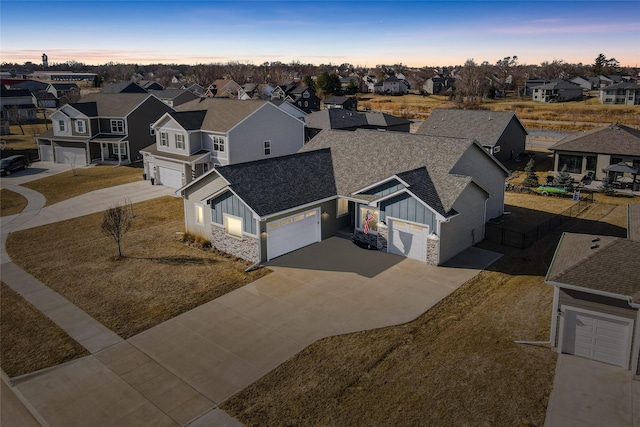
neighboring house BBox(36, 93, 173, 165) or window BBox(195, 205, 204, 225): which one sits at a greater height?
neighboring house BBox(36, 93, 173, 165)

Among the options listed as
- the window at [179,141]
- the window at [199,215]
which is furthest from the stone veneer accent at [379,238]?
the window at [179,141]

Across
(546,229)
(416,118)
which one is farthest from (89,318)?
(416,118)

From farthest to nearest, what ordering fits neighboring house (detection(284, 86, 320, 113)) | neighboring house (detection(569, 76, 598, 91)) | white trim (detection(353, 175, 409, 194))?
1. neighboring house (detection(569, 76, 598, 91))
2. neighboring house (detection(284, 86, 320, 113))
3. white trim (detection(353, 175, 409, 194))

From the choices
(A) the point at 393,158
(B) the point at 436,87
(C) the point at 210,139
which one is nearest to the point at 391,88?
(B) the point at 436,87

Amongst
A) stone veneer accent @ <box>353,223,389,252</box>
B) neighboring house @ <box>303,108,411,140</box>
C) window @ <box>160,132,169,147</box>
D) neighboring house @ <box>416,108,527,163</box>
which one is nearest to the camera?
stone veneer accent @ <box>353,223,389,252</box>

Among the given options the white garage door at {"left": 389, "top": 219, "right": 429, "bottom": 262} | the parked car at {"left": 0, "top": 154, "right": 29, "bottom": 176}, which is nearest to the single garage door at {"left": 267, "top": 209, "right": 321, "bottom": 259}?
the white garage door at {"left": 389, "top": 219, "right": 429, "bottom": 262}

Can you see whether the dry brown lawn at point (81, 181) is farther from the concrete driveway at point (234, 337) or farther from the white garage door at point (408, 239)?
the white garage door at point (408, 239)

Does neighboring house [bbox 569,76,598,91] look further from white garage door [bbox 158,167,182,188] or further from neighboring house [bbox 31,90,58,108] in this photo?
neighboring house [bbox 31,90,58,108]
